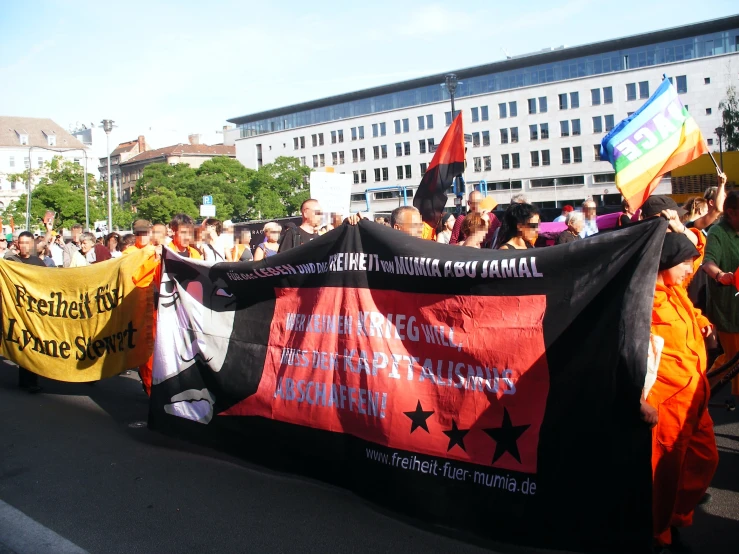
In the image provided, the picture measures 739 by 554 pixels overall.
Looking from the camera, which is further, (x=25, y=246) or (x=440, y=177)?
(x=25, y=246)

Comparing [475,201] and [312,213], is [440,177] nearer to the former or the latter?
[475,201]

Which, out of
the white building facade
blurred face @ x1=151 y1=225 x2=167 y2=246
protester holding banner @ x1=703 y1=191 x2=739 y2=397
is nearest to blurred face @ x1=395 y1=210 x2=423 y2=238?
protester holding banner @ x1=703 y1=191 x2=739 y2=397

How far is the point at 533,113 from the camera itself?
73250 millimetres

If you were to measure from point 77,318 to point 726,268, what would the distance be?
5982mm

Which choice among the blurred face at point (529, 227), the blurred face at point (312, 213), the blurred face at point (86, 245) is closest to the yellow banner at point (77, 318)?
the blurred face at point (312, 213)

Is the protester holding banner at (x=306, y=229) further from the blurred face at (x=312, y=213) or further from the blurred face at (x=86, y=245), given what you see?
the blurred face at (x=86, y=245)

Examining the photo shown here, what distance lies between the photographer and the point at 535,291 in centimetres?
354

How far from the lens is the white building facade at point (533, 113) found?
64750mm

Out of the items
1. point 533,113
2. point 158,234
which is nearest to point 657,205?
point 158,234

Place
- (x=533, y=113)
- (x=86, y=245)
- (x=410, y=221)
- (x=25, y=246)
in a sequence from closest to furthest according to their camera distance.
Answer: (x=410, y=221) → (x=25, y=246) → (x=86, y=245) → (x=533, y=113)

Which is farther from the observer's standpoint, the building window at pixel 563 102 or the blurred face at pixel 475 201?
the building window at pixel 563 102

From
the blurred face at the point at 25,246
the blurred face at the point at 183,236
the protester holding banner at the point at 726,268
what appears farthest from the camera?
the blurred face at the point at 25,246

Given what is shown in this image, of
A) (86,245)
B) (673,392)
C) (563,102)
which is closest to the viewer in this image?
(673,392)

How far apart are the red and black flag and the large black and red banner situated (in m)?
2.34
